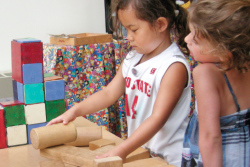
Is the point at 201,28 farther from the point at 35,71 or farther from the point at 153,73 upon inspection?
the point at 35,71

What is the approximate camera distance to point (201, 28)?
812 millimetres

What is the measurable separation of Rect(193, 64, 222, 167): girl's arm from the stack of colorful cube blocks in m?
0.62

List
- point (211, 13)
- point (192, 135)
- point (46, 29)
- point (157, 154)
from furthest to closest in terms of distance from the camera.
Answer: point (46, 29)
point (157, 154)
point (192, 135)
point (211, 13)

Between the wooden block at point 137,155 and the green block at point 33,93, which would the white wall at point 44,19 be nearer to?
the green block at point 33,93

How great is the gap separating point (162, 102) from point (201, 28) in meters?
0.33

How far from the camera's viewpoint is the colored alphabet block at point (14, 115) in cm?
113

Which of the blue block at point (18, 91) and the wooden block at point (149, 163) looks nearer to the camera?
the wooden block at point (149, 163)

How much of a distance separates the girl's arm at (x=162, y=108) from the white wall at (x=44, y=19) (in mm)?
2115

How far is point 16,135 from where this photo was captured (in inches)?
45.3

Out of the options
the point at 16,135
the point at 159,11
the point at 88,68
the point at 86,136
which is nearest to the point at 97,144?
the point at 86,136

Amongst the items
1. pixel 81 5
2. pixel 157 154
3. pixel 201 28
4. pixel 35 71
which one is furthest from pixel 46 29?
Answer: pixel 201 28

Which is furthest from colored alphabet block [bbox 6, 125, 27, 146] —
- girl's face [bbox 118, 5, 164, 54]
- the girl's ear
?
the girl's ear

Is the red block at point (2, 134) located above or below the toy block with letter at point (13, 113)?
below

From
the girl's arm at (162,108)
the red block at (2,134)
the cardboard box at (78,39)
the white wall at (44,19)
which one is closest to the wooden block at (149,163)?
the girl's arm at (162,108)
